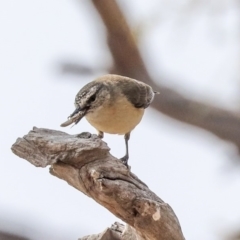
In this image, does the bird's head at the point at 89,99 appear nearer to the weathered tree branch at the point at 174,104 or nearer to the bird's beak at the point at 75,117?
the bird's beak at the point at 75,117

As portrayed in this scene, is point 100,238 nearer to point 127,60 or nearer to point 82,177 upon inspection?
point 82,177

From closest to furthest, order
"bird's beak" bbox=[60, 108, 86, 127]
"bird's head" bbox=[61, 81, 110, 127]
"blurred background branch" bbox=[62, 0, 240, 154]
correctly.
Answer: "blurred background branch" bbox=[62, 0, 240, 154], "bird's beak" bbox=[60, 108, 86, 127], "bird's head" bbox=[61, 81, 110, 127]

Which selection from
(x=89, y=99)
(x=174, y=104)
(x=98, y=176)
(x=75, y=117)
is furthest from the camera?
(x=89, y=99)

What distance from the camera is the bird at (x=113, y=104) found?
1604 mm

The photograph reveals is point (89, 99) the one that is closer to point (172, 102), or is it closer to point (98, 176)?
point (172, 102)

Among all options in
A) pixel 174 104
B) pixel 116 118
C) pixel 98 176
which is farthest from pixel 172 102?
pixel 116 118

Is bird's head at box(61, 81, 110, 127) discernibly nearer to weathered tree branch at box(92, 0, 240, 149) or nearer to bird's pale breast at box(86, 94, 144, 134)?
bird's pale breast at box(86, 94, 144, 134)

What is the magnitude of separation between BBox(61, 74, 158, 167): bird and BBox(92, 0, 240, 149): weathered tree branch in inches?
11.5

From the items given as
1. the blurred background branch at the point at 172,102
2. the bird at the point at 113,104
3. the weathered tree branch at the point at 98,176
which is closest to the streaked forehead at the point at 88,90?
the bird at the point at 113,104

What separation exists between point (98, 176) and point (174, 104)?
328 mm

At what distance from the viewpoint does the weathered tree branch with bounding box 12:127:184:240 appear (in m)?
0.98

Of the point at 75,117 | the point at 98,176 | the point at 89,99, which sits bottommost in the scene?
the point at 98,176

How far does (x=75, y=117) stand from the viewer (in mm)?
1500

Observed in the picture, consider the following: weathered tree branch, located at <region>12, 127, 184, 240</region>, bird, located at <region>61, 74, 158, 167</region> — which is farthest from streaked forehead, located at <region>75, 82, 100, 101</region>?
weathered tree branch, located at <region>12, 127, 184, 240</region>
